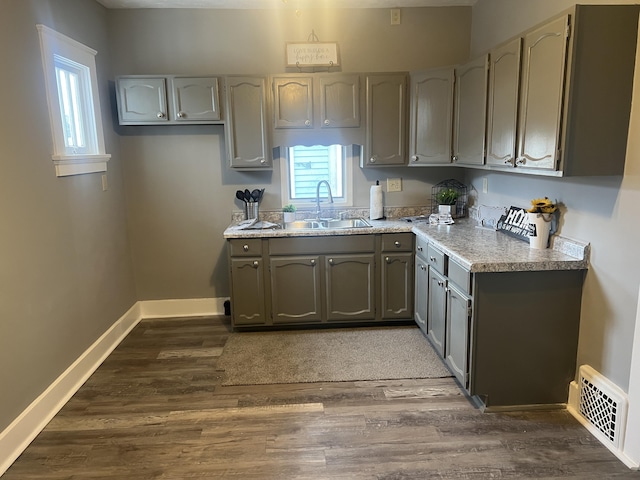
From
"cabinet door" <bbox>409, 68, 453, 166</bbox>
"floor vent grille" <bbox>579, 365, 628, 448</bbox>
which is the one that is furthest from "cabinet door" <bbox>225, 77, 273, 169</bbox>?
"floor vent grille" <bbox>579, 365, 628, 448</bbox>

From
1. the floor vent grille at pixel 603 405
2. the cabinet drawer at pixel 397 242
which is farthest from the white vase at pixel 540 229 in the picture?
the cabinet drawer at pixel 397 242

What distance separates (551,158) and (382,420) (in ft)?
5.43

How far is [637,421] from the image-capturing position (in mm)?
2088

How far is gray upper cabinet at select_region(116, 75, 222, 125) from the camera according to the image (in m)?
3.61

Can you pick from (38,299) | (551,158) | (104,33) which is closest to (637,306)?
(551,158)

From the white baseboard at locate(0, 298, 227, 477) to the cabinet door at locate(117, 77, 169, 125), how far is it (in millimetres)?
1656

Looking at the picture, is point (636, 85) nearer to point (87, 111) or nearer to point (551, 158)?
point (551, 158)

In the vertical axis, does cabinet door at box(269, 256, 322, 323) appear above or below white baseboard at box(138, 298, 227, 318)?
above

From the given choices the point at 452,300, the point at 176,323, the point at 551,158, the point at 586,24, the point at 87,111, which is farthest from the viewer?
the point at 176,323

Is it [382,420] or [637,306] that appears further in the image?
[382,420]

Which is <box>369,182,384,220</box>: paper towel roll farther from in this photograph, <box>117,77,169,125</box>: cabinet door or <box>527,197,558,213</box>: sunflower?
<box>117,77,169,125</box>: cabinet door

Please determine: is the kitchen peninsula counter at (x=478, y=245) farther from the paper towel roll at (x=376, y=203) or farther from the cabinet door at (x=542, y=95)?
the cabinet door at (x=542, y=95)

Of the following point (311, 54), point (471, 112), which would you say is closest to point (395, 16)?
point (311, 54)

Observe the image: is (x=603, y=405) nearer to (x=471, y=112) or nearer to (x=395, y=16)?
(x=471, y=112)
